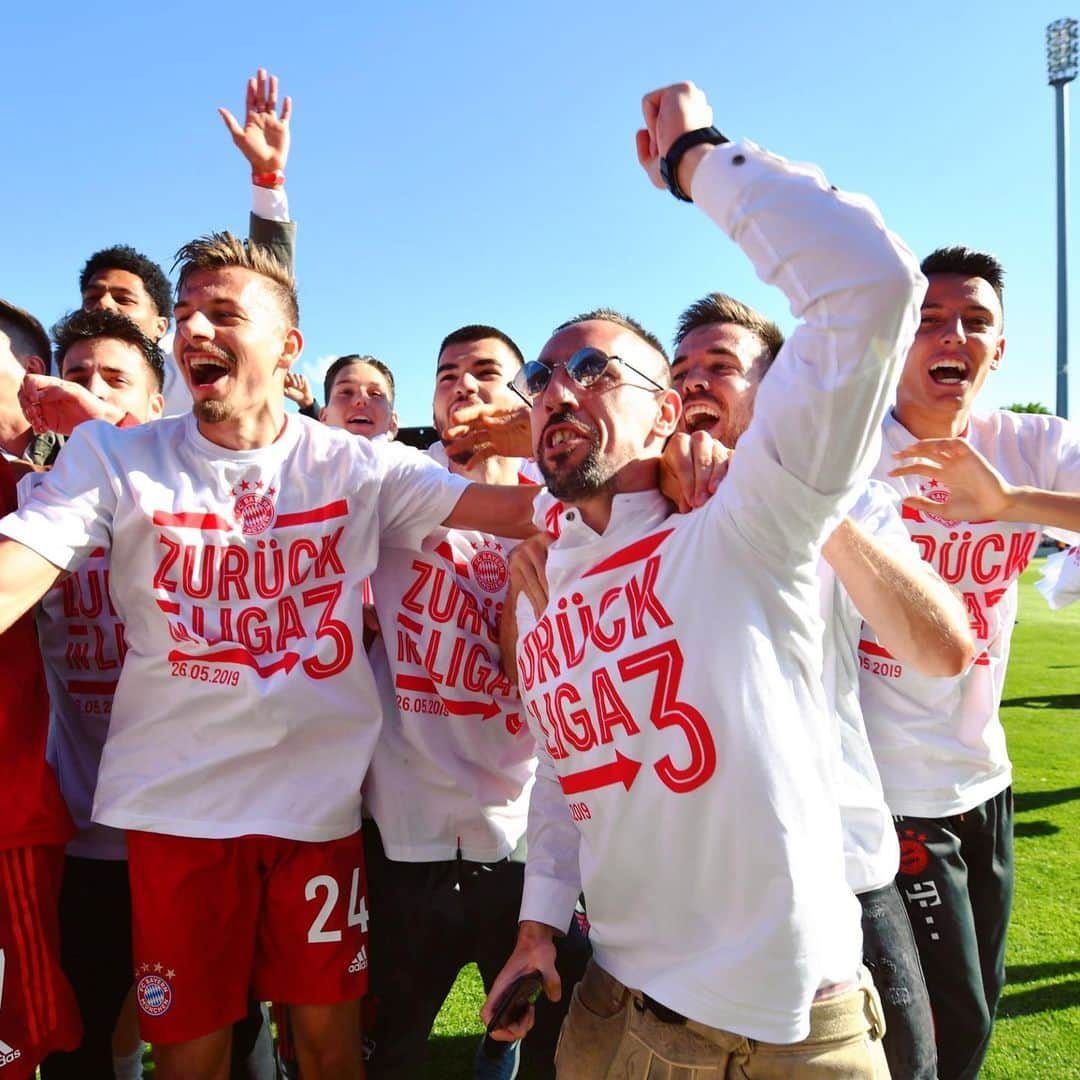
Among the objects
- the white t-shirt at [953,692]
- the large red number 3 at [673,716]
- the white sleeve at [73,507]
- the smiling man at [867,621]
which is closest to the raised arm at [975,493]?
the white t-shirt at [953,692]

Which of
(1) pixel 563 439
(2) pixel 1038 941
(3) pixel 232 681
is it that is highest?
(1) pixel 563 439

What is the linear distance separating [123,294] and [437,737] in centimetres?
314

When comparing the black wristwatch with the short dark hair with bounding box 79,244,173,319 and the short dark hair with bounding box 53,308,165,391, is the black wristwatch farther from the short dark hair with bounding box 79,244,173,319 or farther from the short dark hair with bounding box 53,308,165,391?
the short dark hair with bounding box 79,244,173,319

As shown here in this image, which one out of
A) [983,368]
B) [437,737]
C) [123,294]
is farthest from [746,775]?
[123,294]

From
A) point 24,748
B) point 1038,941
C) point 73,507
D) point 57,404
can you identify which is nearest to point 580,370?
point 73,507

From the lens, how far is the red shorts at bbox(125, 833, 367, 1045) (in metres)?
2.50

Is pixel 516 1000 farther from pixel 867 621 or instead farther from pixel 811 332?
pixel 811 332

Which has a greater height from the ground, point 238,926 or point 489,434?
point 489,434

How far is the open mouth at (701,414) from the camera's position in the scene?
2.98 meters

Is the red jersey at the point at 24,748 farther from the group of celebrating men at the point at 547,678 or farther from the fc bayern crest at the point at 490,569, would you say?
the fc bayern crest at the point at 490,569

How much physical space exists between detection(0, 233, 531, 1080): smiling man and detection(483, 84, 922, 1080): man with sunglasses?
33.4 inches

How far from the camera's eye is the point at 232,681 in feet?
8.14

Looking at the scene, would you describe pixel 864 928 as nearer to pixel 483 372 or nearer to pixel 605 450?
pixel 605 450

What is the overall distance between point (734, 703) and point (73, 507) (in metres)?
1.84
